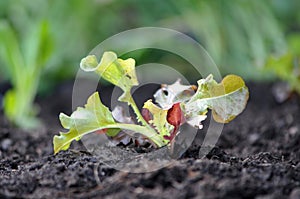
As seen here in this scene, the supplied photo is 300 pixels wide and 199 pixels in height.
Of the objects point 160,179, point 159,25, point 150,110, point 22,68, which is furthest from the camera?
point 159,25

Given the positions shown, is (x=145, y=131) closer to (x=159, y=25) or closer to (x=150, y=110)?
(x=150, y=110)

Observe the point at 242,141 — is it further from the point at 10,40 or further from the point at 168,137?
the point at 10,40

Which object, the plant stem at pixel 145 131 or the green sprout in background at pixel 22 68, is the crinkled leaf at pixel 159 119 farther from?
the green sprout in background at pixel 22 68

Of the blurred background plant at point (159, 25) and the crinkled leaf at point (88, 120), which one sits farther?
the blurred background plant at point (159, 25)

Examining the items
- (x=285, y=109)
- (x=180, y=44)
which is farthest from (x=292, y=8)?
(x=285, y=109)

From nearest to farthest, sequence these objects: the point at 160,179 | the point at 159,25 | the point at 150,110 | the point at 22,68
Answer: the point at 160,179 → the point at 150,110 → the point at 22,68 → the point at 159,25

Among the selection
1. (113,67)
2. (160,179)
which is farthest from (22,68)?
(160,179)

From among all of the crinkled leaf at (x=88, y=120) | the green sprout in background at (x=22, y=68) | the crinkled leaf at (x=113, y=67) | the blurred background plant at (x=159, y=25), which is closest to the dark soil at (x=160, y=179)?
the crinkled leaf at (x=88, y=120)
